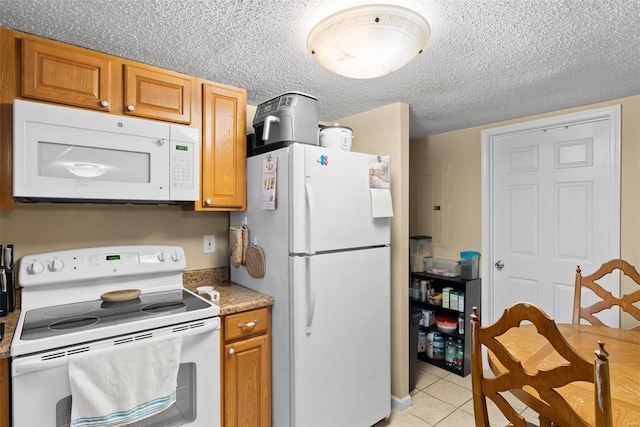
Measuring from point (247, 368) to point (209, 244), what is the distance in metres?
0.87

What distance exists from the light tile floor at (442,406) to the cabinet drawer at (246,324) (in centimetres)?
112

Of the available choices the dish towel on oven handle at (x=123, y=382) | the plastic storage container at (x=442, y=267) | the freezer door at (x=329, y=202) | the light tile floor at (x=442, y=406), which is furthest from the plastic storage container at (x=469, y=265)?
the dish towel on oven handle at (x=123, y=382)

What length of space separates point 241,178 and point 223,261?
0.65 m

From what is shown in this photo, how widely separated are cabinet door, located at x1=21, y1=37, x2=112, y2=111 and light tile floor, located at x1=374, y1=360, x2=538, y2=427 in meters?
2.53

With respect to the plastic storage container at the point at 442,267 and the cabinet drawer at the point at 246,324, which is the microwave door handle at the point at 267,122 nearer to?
the cabinet drawer at the point at 246,324

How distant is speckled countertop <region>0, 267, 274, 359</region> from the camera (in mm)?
1475

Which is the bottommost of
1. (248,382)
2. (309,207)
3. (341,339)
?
(248,382)

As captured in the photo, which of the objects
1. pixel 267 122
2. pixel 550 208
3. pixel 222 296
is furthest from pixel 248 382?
pixel 550 208

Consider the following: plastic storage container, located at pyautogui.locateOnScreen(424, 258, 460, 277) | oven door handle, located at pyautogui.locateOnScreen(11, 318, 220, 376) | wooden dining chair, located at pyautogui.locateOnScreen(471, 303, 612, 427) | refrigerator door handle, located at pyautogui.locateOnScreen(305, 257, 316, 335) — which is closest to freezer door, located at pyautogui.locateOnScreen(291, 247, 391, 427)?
refrigerator door handle, located at pyautogui.locateOnScreen(305, 257, 316, 335)

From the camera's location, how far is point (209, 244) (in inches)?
94.8

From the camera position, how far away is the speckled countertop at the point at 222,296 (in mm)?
1475

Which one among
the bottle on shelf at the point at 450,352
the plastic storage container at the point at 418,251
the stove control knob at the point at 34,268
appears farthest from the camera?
the plastic storage container at the point at 418,251

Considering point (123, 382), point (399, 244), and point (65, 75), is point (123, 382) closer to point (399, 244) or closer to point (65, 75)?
point (65, 75)

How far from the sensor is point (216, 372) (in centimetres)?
176
